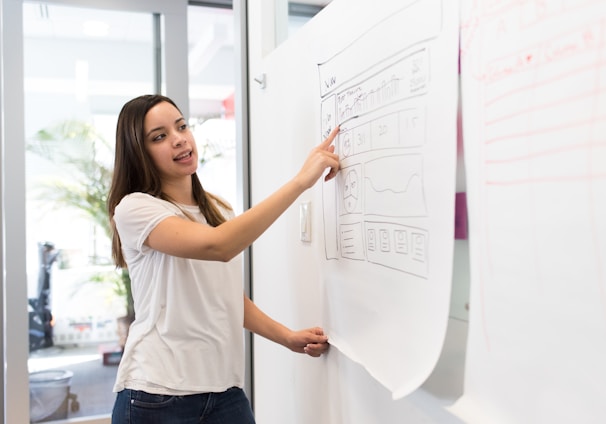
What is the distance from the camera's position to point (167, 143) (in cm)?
136

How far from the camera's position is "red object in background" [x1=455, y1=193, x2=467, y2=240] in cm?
83

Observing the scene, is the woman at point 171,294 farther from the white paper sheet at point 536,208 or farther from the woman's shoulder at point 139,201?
the white paper sheet at point 536,208

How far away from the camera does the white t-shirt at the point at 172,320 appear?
1.29m

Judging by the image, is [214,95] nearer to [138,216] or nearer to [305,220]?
[305,220]

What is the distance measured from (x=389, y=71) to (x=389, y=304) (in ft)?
1.32

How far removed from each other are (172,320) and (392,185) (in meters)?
0.62

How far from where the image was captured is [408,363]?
948 mm

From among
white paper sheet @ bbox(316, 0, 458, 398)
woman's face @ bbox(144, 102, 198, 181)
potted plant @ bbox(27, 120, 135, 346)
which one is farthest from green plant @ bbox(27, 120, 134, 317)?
white paper sheet @ bbox(316, 0, 458, 398)

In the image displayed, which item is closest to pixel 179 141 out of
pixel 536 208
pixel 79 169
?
pixel 536 208

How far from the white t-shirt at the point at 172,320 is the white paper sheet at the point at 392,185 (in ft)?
0.87

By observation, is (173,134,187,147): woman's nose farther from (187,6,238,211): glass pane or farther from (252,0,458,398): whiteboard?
(187,6,238,211): glass pane

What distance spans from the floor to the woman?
1644mm

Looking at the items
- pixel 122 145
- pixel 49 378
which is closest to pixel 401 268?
pixel 122 145

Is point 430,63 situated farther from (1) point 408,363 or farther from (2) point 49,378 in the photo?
(2) point 49,378
